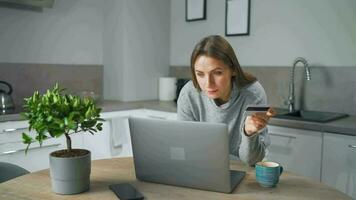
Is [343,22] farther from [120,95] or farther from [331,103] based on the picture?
[120,95]

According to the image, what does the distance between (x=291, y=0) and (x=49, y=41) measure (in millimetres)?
2007

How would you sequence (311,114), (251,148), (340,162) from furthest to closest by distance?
(311,114), (340,162), (251,148)

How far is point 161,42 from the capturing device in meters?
3.46

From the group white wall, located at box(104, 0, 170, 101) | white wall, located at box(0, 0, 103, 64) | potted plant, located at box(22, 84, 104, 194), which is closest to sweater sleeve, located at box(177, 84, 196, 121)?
potted plant, located at box(22, 84, 104, 194)

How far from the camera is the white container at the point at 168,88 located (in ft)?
11.0

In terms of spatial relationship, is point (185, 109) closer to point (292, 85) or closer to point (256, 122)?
point (256, 122)

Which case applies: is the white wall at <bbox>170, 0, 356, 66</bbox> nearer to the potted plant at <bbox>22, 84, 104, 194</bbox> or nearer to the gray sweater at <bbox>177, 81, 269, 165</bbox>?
the gray sweater at <bbox>177, 81, 269, 165</bbox>

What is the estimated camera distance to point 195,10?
129 inches

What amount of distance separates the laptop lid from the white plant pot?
0.18 meters

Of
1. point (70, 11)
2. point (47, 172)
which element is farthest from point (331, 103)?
point (70, 11)

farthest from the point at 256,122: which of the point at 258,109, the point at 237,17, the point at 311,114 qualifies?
the point at 237,17

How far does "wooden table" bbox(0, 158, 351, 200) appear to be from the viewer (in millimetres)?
1047

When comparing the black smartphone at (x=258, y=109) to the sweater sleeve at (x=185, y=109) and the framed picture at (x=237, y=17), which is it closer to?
the sweater sleeve at (x=185, y=109)

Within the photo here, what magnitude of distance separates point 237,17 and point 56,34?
1.57 meters
